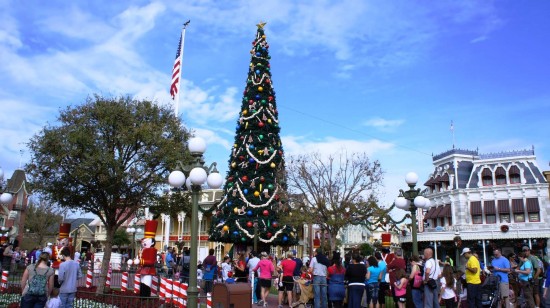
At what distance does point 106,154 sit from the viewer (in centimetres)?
1778

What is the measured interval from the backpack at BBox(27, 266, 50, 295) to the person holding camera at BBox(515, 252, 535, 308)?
11450 mm

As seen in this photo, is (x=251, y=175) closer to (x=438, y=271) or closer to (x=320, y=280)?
(x=320, y=280)

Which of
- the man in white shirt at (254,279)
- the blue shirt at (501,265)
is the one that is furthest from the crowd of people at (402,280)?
the man in white shirt at (254,279)

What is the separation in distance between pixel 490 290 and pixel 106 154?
13826 millimetres

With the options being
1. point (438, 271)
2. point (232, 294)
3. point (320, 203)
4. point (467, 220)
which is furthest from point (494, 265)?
point (467, 220)

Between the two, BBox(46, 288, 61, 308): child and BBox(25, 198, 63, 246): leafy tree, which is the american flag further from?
BBox(25, 198, 63, 246): leafy tree

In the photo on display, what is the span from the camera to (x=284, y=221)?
80.7ft

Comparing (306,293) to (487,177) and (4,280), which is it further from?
(487,177)

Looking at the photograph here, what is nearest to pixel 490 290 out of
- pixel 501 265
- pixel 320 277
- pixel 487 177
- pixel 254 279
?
pixel 501 265

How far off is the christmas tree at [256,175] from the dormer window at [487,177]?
27.9m

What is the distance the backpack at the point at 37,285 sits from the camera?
880 cm

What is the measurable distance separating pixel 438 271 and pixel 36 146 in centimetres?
1579

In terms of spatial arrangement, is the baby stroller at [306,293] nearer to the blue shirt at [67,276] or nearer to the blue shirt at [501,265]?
the blue shirt at [501,265]

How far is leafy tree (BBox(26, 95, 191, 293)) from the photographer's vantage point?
17.9 metres
